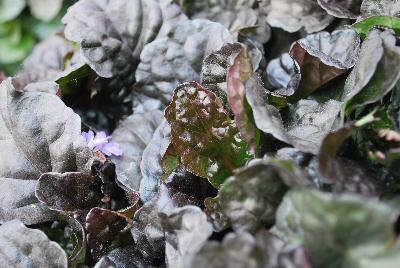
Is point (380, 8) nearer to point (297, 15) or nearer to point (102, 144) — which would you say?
point (297, 15)

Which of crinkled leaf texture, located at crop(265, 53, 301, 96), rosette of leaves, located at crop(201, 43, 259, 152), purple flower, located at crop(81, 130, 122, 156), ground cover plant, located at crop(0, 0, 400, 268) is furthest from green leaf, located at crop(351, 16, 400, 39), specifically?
purple flower, located at crop(81, 130, 122, 156)

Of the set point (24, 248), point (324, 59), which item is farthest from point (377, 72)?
point (24, 248)

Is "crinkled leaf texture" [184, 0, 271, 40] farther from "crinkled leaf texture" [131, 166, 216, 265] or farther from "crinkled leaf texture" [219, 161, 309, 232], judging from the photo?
"crinkled leaf texture" [219, 161, 309, 232]

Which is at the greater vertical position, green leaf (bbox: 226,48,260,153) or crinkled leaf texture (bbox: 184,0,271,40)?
green leaf (bbox: 226,48,260,153)

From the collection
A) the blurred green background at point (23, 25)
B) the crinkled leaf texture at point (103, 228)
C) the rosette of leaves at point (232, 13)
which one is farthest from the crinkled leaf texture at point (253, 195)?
the blurred green background at point (23, 25)

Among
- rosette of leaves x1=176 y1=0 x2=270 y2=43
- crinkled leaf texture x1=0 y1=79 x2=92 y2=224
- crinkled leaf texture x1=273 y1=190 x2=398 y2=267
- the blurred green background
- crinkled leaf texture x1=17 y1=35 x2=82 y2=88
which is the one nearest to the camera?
crinkled leaf texture x1=273 y1=190 x2=398 y2=267

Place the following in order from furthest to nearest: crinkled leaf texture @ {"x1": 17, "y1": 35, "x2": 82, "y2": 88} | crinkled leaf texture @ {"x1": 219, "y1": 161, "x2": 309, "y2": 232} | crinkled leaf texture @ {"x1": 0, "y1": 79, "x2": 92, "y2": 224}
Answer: crinkled leaf texture @ {"x1": 17, "y1": 35, "x2": 82, "y2": 88} < crinkled leaf texture @ {"x1": 0, "y1": 79, "x2": 92, "y2": 224} < crinkled leaf texture @ {"x1": 219, "y1": 161, "x2": 309, "y2": 232}
